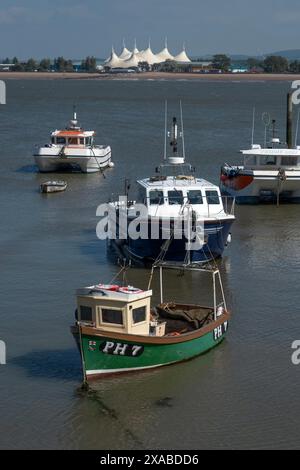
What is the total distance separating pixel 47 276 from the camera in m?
28.0

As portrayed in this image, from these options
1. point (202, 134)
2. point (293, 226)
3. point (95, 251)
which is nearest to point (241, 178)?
point (293, 226)

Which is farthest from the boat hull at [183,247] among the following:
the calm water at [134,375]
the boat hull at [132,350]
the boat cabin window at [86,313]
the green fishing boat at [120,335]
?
the boat cabin window at [86,313]

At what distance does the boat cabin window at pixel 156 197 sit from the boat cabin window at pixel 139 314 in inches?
402

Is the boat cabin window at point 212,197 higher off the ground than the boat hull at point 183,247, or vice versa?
the boat cabin window at point 212,197

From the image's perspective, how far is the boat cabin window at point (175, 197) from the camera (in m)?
29.5

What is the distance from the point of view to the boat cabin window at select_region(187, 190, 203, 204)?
29.7 m

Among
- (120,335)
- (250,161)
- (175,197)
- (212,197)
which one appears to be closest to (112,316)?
(120,335)

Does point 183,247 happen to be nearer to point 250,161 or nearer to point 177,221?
point 177,221

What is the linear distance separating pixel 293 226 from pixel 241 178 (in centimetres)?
514

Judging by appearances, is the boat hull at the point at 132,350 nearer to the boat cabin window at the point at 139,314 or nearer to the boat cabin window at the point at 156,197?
the boat cabin window at the point at 139,314

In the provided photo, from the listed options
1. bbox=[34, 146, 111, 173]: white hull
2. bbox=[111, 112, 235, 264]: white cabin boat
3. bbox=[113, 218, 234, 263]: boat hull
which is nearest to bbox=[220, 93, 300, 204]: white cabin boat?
bbox=[111, 112, 235, 264]: white cabin boat

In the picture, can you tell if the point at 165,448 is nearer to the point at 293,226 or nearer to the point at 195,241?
the point at 195,241

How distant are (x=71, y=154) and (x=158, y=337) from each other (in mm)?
31471

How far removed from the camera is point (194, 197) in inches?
1174
